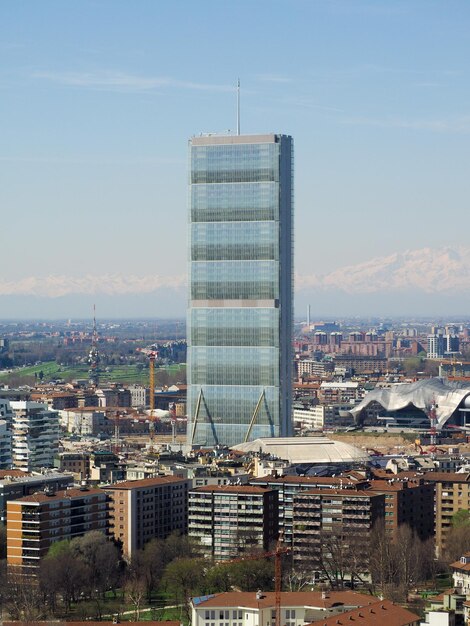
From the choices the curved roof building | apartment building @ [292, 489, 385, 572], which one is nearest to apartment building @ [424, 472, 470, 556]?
apartment building @ [292, 489, 385, 572]

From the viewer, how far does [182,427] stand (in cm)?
14838

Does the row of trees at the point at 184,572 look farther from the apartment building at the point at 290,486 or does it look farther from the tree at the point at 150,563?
the apartment building at the point at 290,486

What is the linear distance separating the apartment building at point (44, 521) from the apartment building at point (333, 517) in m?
7.90

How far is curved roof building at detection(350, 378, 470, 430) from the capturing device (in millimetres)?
140500

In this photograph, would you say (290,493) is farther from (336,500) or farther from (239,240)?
(239,240)

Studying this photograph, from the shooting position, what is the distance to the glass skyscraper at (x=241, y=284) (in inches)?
4464

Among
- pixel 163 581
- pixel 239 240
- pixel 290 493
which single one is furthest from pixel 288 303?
pixel 163 581

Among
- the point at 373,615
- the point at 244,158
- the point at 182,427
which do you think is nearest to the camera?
the point at 373,615

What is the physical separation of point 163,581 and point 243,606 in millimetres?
11228

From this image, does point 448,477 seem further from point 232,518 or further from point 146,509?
point 146,509

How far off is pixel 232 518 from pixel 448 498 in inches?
439

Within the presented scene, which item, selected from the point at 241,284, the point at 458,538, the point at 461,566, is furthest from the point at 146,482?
the point at 241,284

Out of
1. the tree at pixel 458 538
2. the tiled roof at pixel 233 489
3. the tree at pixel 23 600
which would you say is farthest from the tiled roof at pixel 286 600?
the tiled roof at pixel 233 489

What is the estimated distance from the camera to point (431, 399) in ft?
464
